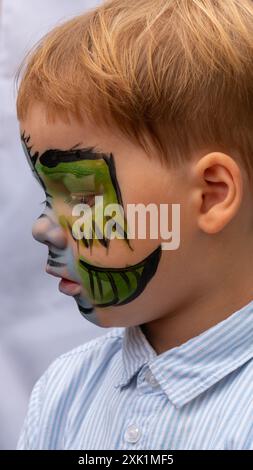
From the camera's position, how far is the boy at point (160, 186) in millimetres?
990

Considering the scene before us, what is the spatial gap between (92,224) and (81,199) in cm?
3

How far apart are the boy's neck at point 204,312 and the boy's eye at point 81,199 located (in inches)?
6.6

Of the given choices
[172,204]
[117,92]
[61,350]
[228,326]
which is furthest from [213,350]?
[61,350]

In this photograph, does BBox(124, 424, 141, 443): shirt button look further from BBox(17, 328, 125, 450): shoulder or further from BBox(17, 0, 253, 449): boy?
BBox(17, 328, 125, 450): shoulder

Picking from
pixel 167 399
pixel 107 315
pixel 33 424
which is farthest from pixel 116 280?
pixel 33 424

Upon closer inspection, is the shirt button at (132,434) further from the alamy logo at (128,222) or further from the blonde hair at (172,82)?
the blonde hair at (172,82)

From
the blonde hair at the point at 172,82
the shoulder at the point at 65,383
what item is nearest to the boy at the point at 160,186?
the blonde hair at the point at 172,82

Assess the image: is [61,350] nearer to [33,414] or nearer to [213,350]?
[33,414]


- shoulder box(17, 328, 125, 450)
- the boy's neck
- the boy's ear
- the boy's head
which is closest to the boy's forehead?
the boy's head

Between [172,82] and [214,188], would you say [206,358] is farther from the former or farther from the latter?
[172,82]

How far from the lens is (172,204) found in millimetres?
1002

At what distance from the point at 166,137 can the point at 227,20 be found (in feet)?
0.51

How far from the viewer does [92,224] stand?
1.04 meters

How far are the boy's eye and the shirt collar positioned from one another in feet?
0.67
